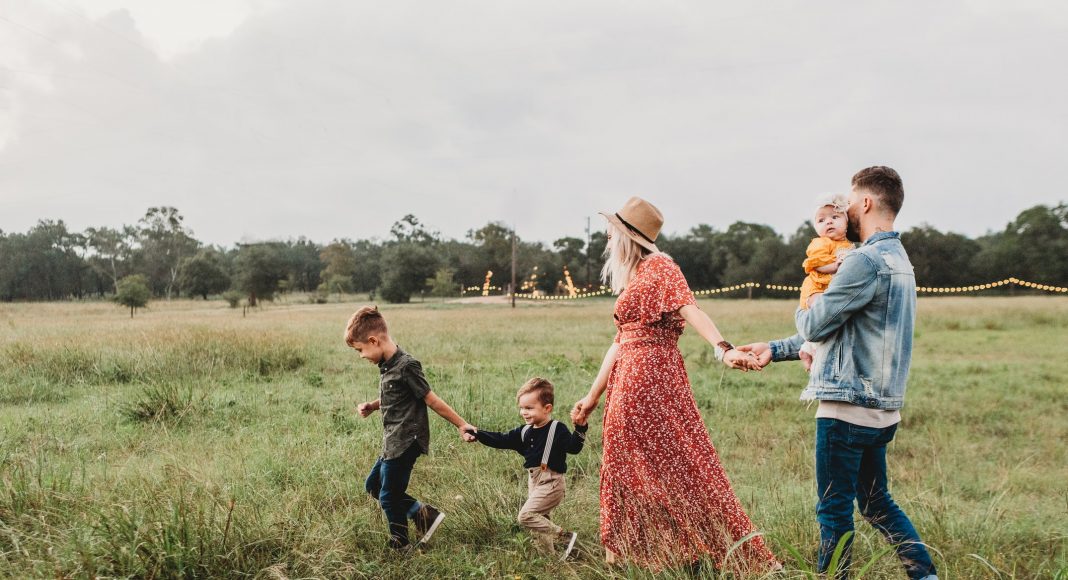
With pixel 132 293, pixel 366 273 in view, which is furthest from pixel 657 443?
pixel 366 273

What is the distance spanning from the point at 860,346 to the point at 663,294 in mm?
979

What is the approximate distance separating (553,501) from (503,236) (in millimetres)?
71164

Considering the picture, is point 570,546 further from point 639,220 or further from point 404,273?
point 404,273

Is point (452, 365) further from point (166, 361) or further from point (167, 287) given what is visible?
point (167, 287)

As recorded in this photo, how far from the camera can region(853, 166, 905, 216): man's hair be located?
2824 millimetres

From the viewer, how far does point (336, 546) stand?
11.6ft

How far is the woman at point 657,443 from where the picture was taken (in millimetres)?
3213

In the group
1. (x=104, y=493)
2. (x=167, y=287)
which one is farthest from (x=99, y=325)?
(x=104, y=493)

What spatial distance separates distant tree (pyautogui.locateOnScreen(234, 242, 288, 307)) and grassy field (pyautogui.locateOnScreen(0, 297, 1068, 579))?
22.0 meters

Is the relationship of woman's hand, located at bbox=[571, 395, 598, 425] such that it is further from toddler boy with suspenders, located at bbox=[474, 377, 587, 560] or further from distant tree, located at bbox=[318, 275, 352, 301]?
distant tree, located at bbox=[318, 275, 352, 301]

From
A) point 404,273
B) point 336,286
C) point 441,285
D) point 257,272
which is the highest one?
point 404,273

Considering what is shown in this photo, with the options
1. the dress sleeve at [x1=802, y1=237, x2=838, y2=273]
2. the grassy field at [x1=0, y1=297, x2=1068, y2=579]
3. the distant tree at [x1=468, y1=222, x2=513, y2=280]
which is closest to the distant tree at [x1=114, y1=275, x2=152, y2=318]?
the grassy field at [x1=0, y1=297, x2=1068, y2=579]

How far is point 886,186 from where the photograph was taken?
2.84 meters

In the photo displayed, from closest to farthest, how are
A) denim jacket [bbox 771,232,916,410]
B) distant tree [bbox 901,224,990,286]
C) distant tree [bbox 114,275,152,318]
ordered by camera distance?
1. denim jacket [bbox 771,232,916,410]
2. distant tree [bbox 114,275,152,318]
3. distant tree [bbox 901,224,990,286]
